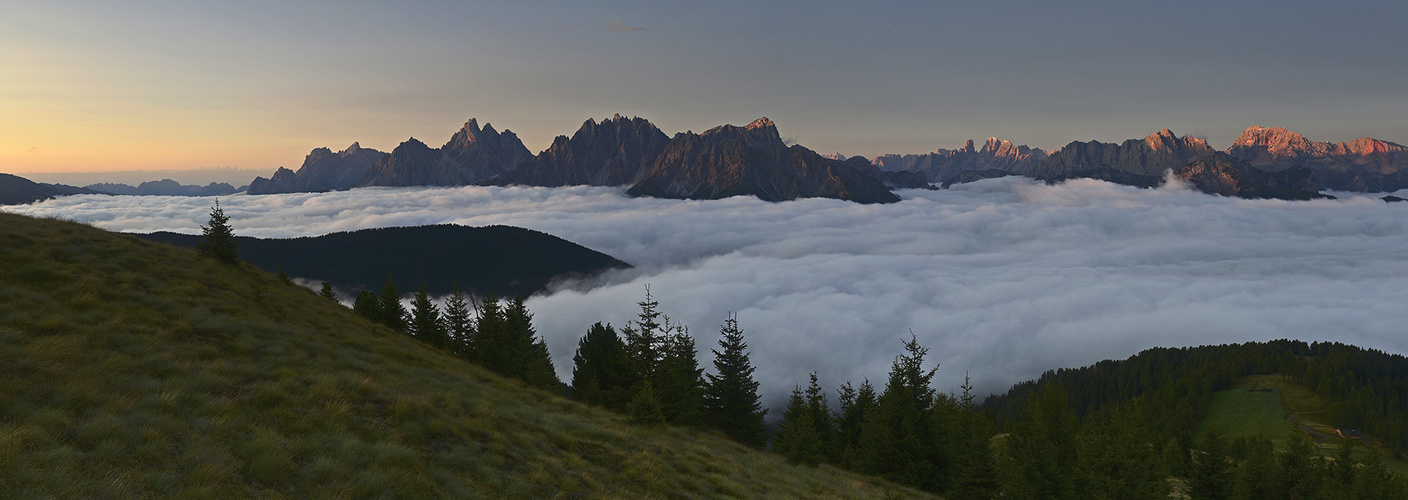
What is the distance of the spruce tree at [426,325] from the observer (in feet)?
190

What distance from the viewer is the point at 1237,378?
18412cm

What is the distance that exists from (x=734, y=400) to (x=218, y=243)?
133 ft

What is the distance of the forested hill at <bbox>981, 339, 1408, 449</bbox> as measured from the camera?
→ 142125mm

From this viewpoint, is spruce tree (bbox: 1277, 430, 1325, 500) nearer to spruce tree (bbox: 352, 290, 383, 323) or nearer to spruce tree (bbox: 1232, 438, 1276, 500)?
spruce tree (bbox: 1232, 438, 1276, 500)

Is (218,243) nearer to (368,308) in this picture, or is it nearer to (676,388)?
(368,308)

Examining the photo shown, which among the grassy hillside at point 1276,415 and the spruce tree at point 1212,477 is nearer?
the spruce tree at point 1212,477

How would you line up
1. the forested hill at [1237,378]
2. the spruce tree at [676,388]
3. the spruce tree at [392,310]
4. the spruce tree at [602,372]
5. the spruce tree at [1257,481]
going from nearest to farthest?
the spruce tree at [676,388] → the spruce tree at [602,372] → the spruce tree at [392,310] → the spruce tree at [1257,481] → the forested hill at [1237,378]

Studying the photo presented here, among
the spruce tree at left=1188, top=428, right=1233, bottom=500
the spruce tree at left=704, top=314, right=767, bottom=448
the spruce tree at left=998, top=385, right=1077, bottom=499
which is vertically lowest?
the spruce tree at left=1188, top=428, right=1233, bottom=500

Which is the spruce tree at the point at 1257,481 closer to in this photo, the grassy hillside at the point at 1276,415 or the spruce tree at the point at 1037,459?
the spruce tree at the point at 1037,459

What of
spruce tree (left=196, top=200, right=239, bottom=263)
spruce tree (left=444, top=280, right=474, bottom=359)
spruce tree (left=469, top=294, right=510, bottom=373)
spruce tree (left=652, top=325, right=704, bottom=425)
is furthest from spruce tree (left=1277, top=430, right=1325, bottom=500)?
spruce tree (left=196, top=200, right=239, bottom=263)

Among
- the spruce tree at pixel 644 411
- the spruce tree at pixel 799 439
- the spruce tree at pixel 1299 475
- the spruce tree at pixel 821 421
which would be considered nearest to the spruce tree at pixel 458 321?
the spruce tree at pixel 799 439

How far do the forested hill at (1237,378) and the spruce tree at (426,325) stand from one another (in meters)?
138

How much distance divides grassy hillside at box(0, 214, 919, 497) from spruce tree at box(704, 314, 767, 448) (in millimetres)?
23468

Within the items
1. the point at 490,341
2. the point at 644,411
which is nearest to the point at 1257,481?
the point at 644,411
